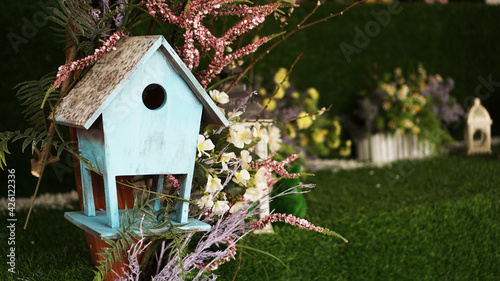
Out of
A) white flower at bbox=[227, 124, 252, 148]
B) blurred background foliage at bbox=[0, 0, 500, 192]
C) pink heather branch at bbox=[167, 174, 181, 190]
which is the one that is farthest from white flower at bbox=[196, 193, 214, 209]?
blurred background foliage at bbox=[0, 0, 500, 192]

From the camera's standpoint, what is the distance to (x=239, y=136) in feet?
6.46

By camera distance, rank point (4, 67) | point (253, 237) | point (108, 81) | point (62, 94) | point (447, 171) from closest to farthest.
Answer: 1. point (108, 81)
2. point (62, 94)
3. point (253, 237)
4. point (4, 67)
5. point (447, 171)

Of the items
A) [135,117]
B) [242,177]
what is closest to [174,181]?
[242,177]

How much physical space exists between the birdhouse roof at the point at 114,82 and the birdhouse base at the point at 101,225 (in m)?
0.33

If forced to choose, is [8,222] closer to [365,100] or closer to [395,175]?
[395,175]

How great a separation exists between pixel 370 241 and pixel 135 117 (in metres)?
1.71

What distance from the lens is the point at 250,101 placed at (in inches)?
108

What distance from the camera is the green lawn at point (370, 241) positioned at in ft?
7.84

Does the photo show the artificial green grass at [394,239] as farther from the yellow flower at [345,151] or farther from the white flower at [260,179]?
the yellow flower at [345,151]

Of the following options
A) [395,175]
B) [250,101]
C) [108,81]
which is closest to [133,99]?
[108,81]

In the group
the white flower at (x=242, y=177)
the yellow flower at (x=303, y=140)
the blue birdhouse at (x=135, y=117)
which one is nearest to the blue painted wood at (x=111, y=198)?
the blue birdhouse at (x=135, y=117)

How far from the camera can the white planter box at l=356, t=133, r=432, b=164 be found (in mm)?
6113

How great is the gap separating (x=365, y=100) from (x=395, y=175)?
1698 mm

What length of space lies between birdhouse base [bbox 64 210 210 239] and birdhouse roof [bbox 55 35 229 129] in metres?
0.33
